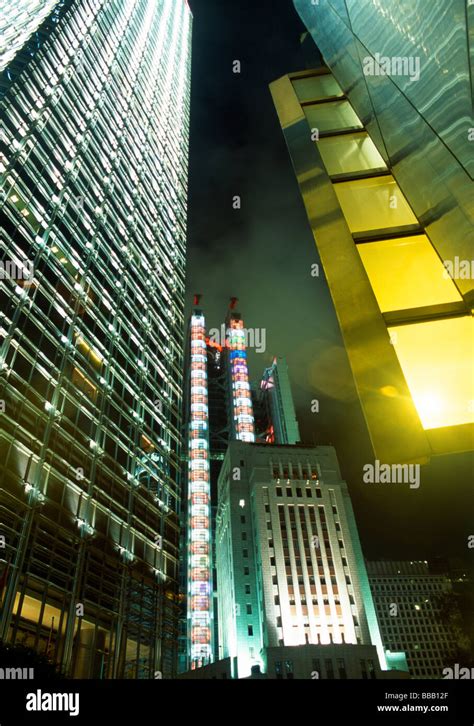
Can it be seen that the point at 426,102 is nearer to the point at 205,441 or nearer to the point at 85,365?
the point at 85,365

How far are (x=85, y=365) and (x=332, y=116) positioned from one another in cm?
2868

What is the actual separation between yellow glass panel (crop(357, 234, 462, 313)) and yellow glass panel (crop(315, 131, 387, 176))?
1490 mm

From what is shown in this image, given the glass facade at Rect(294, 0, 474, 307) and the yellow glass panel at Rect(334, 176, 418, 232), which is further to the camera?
the yellow glass panel at Rect(334, 176, 418, 232)

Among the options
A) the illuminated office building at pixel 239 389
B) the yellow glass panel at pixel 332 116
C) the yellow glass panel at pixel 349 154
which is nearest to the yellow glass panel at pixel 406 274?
the yellow glass panel at pixel 349 154

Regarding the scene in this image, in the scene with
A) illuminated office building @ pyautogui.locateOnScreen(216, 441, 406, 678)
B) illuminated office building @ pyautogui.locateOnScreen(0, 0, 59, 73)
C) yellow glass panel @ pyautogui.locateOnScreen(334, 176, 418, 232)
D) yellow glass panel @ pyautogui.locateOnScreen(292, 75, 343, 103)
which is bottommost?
yellow glass panel @ pyautogui.locateOnScreen(334, 176, 418, 232)

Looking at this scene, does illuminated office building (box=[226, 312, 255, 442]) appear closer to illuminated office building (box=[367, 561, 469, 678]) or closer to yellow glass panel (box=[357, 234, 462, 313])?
illuminated office building (box=[367, 561, 469, 678])

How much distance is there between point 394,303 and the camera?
3.71 metres

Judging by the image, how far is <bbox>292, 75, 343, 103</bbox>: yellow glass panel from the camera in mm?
7306

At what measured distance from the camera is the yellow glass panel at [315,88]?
7.31 meters

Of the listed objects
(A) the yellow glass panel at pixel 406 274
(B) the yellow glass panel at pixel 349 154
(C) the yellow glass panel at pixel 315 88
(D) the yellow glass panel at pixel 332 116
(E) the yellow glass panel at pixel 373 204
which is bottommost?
(A) the yellow glass panel at pixel 406 274

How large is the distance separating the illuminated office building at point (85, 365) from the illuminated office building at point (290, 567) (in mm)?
28496

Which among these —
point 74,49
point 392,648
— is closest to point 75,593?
point 74,49

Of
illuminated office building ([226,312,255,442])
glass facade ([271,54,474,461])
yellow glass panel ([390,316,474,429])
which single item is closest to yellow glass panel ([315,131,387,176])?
glass facade ([271,54,474,461])

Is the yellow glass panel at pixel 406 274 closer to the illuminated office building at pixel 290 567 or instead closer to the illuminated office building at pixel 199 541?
the illuminated office building at pixel 290 567
